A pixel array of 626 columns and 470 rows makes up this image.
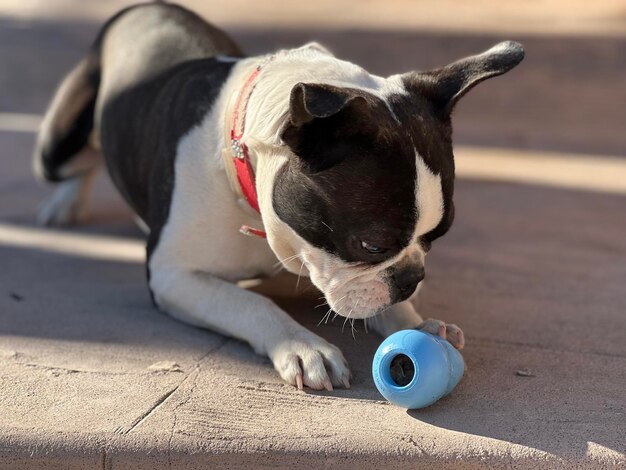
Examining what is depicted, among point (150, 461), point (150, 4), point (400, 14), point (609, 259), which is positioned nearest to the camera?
point (150, 461)

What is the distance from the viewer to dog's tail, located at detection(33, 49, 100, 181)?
5820mm

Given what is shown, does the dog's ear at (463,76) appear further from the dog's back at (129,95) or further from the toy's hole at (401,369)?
the dog's back at (129,95)

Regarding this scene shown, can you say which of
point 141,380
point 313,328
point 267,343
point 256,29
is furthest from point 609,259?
point 256,29

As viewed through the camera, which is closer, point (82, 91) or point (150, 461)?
point (150, 461)

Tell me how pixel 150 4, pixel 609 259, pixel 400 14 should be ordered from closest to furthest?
pixel 609 259 → pixel 150 4 → pixel 400 14

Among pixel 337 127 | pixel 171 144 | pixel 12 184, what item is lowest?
pixel 12 184

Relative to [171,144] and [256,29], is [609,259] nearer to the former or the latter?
[171,144]

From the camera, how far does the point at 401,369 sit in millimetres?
3406

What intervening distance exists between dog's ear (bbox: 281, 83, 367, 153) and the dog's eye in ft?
1.30

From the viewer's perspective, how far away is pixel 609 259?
548 centimetres

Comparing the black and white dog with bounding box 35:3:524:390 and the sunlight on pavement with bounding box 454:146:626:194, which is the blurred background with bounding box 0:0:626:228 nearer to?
the sunlight on pavement with bounding box 454:146:626:194

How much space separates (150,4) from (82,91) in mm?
664

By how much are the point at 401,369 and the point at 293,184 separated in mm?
760

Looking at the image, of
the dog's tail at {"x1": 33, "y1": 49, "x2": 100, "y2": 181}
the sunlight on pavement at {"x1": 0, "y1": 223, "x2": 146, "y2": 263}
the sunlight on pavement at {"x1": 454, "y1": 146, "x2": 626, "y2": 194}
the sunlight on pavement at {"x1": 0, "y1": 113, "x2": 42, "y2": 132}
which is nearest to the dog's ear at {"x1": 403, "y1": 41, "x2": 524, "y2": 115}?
the sunlight on pavement at {"x1": 0, "y1": 223, "x2": 146, "y2": 263}
